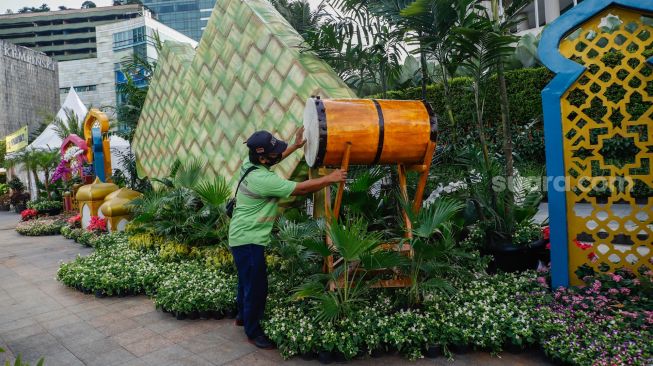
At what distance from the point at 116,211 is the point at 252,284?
446 cm

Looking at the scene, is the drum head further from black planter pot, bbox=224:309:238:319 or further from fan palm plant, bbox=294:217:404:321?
black planter pot, bbox=224:309:238:319

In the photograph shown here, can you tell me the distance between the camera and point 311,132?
285cm

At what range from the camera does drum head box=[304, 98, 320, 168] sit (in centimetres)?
273

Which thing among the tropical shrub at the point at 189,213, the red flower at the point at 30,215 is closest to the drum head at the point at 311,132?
the tropical shrub at the point at 189,213

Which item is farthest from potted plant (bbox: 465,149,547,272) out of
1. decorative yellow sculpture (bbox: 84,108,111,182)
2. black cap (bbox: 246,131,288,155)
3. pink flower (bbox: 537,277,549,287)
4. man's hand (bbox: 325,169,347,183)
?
decorative yellow sculpture (bbox: 84,108,111,182)

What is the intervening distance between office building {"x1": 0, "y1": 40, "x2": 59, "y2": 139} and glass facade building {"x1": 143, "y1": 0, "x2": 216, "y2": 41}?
194 ft

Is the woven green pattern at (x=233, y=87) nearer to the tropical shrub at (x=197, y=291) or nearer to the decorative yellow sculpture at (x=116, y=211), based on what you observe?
the decorative yellow sculpture at (x=116, y=211)

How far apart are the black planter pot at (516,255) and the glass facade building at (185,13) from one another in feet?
298

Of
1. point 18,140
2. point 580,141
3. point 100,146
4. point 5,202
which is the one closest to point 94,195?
point 100,146

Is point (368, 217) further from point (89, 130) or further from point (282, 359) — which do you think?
point (89, 130)

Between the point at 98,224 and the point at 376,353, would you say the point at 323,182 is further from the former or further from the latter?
the point at 98,224

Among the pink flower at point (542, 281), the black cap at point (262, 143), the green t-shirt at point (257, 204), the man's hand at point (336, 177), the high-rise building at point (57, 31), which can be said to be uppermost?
the high-rise building at point (57, 31)

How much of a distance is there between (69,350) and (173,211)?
2106 millimetres

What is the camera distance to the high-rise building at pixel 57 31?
60.1 meters
